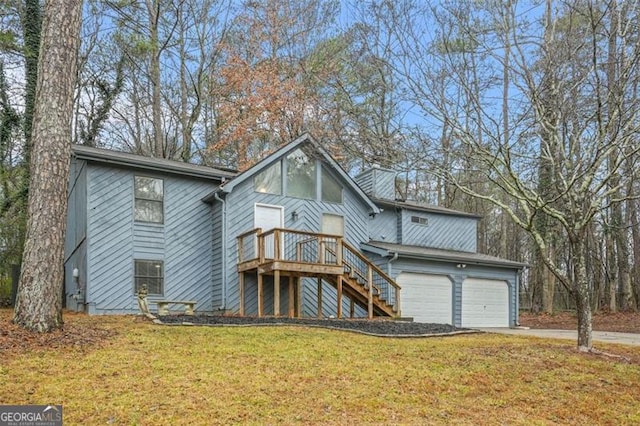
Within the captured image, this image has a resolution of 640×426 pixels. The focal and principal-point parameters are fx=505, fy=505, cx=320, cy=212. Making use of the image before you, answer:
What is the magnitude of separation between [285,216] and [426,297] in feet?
17.7

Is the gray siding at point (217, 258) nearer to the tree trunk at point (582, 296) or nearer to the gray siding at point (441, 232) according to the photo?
the gray siding at point (441, 232)

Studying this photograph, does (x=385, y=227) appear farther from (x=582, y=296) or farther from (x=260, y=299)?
(x=582, y=296)

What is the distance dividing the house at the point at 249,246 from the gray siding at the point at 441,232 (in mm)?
937

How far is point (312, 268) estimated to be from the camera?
1286cm

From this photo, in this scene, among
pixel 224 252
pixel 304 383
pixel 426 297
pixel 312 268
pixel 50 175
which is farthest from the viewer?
pixel 426 297

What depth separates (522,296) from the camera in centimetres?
2894

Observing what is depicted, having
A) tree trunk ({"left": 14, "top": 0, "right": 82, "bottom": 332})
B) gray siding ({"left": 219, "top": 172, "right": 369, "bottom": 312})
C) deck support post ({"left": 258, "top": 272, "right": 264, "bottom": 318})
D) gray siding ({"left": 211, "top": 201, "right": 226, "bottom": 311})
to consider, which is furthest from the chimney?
tree trunk ({"left": 14, "top": 0, "right": 82, "bottom": 332})

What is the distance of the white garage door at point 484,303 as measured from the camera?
1717 cm

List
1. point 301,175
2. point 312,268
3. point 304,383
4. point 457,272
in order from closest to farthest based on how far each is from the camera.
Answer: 1. point 304,383
2. point 312,268
3. point 301,175
4. point 457,272

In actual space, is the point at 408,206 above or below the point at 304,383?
above

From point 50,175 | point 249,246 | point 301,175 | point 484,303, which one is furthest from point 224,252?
point 484,303

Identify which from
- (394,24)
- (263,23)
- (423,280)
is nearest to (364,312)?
(423,280)

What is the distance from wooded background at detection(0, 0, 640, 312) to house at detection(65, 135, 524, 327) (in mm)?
2440

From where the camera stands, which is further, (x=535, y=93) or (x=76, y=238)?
(x=76, y=238)
